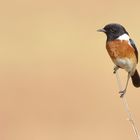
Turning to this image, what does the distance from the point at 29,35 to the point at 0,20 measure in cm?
124

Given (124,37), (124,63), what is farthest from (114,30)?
(124,63)

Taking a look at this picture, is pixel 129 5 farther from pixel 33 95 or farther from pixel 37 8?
pixel 33 95

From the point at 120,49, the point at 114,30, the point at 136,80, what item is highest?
the point at 114,30

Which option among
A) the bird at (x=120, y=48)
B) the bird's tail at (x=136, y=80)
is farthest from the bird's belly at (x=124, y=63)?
the bird's tail at (x=136, y=80)

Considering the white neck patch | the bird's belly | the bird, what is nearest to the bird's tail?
the bird

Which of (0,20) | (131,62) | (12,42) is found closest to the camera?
(131,62)

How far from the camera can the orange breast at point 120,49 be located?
25.8ft

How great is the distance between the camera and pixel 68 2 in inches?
738

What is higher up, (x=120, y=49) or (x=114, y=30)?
(x=114, y=30)

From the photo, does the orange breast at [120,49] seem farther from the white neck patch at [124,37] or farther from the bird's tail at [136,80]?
the bird's tail at [136,80]

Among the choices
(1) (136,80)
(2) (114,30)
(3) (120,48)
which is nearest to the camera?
(2) (114,30)

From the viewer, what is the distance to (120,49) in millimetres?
7934

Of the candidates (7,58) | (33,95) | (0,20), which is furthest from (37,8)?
(33,95)

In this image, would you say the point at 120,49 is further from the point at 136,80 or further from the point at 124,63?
the point at 136,80
